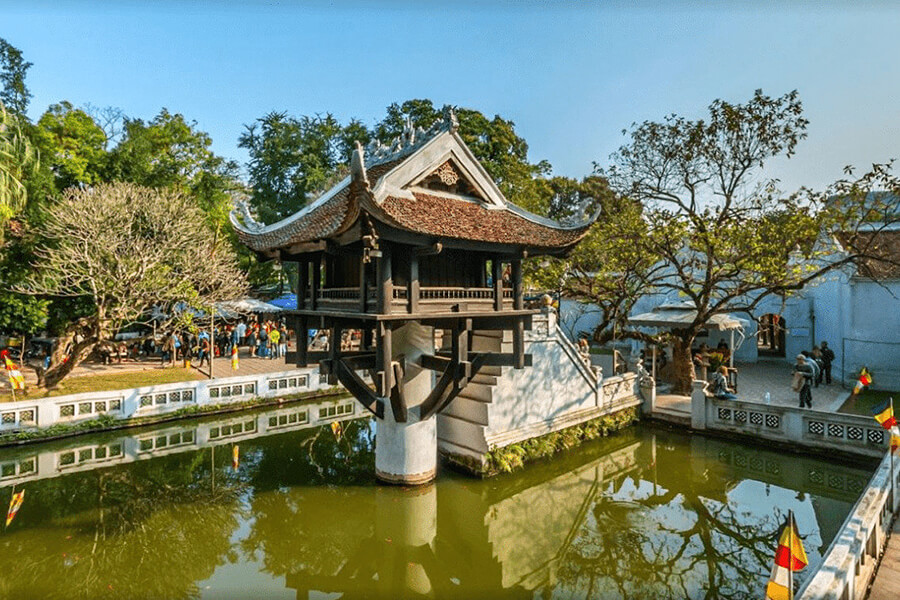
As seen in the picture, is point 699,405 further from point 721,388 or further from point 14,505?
point 14,505

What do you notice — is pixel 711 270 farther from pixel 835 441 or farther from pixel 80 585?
pixel 80 585

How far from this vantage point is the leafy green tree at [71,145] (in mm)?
17019

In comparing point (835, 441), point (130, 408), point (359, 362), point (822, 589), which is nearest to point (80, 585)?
point (359, 362)

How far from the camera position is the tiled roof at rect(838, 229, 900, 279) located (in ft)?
39.5

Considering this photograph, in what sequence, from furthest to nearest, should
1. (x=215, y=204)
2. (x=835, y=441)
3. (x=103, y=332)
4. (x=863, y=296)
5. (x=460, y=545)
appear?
(x=215, y=204), (x=863, y=296), (x=103, y=332), (x=835, y=441), (x=460, y=545)

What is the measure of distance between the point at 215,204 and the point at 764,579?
84.8 feet

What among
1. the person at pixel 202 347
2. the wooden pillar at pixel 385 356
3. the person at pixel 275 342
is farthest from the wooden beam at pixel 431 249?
the person at pixel 275 342

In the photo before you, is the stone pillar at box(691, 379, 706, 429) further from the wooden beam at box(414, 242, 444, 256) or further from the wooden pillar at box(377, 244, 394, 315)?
the wooden pillar at box(377, 244, 394, 315)

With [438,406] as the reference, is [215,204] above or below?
above

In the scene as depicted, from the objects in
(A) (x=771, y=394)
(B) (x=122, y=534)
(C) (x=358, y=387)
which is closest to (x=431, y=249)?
(C) (x=358, y=387)

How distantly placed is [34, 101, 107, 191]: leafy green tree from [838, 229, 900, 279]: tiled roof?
2455cm

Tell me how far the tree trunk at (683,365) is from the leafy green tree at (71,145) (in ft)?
70.9

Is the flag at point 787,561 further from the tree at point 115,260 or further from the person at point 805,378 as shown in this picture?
the tree at point 115,260

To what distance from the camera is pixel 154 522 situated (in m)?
8.19
